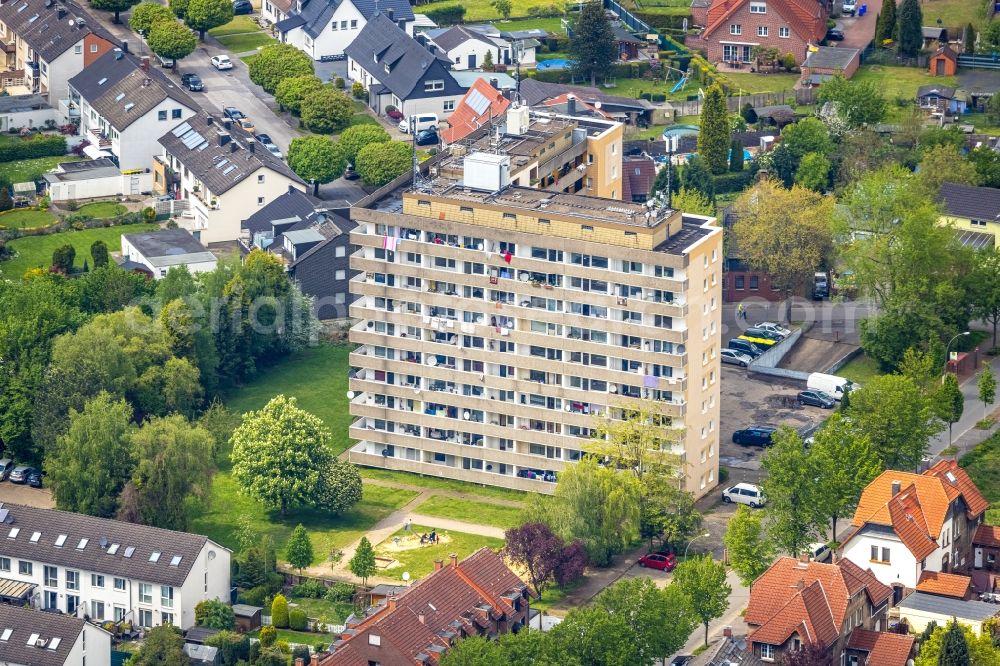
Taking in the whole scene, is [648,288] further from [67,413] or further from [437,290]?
[67,413]

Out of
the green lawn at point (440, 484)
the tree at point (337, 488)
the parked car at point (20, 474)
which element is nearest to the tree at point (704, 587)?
the green lawn at point (440, 484)

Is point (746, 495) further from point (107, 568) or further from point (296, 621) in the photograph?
point (107, 568)

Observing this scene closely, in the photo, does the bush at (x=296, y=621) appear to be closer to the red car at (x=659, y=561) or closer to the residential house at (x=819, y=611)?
the red car at (x=659, y=561)

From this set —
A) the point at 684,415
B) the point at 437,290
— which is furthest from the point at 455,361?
the point at 684,415

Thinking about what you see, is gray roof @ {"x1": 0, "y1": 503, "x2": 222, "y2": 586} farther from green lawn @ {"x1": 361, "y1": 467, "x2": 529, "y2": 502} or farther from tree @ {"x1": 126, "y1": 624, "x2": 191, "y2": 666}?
green lawn @ {"x1": 361, "y1": 467, "x2": 529, "y2": 502}

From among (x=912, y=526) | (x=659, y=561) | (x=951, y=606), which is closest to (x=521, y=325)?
(x=659, y=561)

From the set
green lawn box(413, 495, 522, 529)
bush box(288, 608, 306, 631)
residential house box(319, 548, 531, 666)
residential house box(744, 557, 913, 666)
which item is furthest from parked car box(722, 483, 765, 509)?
bush box(288, 608, 306, 631)
